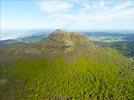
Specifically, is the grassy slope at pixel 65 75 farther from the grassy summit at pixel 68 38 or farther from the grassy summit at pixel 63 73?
the grassy summit at pixel 68 38

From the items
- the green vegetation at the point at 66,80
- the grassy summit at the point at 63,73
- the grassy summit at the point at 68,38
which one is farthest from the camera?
the grassy summit at the point at 68,38

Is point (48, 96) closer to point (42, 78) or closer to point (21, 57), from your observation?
point (42, 78)

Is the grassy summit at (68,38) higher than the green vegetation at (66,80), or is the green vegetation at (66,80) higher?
the grassy summit at (68,38)

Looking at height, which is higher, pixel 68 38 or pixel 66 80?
pixel 68 38

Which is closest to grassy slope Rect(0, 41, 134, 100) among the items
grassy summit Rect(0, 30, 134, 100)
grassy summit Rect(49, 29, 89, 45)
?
grassy summit Rect(0, 30, 134, 100)

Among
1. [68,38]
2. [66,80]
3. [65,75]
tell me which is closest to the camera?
[66,80]

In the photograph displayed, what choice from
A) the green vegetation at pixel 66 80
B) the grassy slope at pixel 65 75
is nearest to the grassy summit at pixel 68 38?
the grassy slope at pixel 65 75

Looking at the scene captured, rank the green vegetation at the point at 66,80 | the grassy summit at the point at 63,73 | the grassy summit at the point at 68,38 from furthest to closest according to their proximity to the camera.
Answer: the grassy summit at the point at 68,38 → the grassy summit at the point at 63,73 → the green vegetation at the point at 66,80

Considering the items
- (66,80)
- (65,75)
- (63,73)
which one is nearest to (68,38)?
(63,73)

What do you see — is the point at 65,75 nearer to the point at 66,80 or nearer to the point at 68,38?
the point at 66,80
